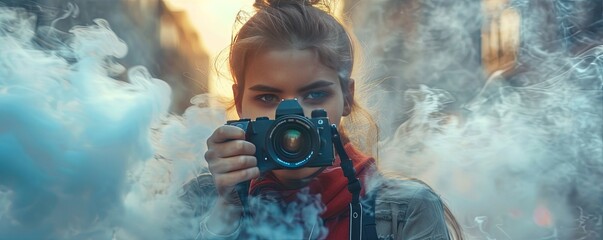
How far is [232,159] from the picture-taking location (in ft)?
5.18

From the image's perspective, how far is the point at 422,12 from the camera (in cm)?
295

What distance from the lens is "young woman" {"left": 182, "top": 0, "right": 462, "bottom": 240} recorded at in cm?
161

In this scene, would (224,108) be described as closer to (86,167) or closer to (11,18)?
(86,167)

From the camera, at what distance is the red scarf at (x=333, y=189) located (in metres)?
1.64

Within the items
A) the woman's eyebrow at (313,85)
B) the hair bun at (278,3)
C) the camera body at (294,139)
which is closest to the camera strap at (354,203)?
the camera body at (294,139)

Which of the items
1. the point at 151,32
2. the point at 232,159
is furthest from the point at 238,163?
the point at 151,32

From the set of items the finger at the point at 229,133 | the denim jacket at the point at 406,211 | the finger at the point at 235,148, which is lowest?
the denim jacket at the point at 406,211

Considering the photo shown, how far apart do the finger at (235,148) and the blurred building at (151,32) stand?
51 centimetres

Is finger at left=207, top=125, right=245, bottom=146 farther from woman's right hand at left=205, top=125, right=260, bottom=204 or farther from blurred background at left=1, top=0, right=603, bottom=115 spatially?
blurred background at left=1, top=0, right=603, bottom=115

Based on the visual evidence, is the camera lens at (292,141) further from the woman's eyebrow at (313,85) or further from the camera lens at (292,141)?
the woman's eyebrow at (313,85)

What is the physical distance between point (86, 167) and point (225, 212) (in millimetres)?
390

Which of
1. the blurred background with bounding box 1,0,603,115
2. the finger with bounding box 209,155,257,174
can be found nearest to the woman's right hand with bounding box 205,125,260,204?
the finger with bounding box 209,155,257,174

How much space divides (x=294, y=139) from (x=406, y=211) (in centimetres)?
30

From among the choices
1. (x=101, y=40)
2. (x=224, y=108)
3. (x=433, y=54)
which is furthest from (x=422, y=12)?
(x=101, y=40)
